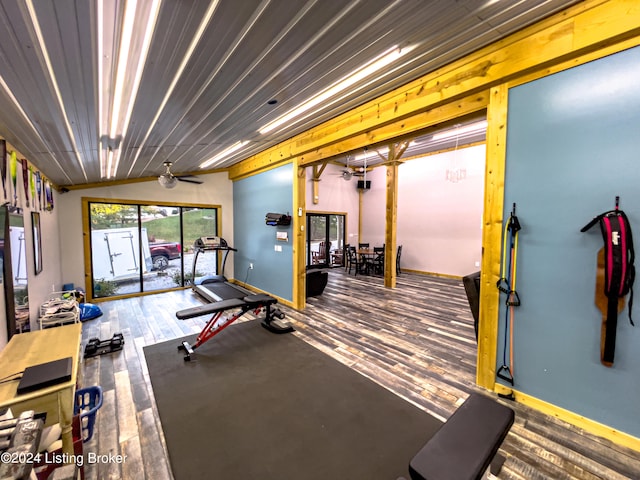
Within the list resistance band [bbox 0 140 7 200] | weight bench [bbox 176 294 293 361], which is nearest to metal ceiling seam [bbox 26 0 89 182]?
resistance band [bbox 0 140 7 200]

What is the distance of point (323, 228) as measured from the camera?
33.7 feet

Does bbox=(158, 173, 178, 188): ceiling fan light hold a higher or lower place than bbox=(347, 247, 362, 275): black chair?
higher

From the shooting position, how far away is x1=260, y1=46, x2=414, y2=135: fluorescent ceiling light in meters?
2.23

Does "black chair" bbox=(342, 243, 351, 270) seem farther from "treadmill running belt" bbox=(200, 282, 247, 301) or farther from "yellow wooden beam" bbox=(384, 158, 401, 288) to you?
"treadmill running belt" bbox=(200, 282, 247, 301)

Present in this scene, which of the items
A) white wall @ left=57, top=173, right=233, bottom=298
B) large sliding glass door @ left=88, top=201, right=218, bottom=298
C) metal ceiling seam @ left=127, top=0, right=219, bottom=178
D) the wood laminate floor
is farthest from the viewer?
large sliding glass door @ left=88, top=201, right=218, bottom=298

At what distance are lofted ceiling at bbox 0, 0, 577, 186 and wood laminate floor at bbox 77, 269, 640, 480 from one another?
2.62 meters

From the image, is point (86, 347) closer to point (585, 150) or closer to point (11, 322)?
point (11, 322)

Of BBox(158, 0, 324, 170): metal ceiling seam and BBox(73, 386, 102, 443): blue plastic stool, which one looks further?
BBox(73, 386, 102, 443): blue plastic stool

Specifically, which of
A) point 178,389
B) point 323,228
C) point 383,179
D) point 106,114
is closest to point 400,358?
point 178,389

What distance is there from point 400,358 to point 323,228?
731 centimetres

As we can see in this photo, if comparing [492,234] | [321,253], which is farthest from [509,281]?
[321,253]

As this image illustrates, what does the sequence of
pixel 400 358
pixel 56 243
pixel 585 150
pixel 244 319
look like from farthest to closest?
pixel 56 243 < pixel 244 319 < pixel 400 358 < pixel 585 150

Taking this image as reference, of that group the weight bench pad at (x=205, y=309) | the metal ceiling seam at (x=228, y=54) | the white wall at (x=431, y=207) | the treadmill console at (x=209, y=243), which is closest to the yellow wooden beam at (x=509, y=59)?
the metal ceiling seam at (x=228, y=54)

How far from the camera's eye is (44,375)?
1.68 metres
